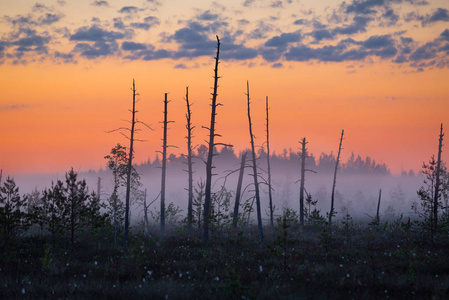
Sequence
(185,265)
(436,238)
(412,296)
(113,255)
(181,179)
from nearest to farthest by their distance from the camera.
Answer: (412,296)
(185,265)
(113,255)
(436,238)
(181,179)

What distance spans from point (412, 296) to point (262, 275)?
463cm

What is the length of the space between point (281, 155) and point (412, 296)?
7043 inches

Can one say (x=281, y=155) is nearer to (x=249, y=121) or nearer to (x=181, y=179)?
(x=181, y=179)

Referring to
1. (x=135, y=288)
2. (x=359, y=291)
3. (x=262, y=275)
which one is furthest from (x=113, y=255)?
(x=359, y=291)

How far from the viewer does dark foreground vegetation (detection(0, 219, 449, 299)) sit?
10.6 m

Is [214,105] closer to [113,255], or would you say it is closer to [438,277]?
[113,255]

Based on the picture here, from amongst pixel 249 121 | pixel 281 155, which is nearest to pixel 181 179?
pixel 281 155

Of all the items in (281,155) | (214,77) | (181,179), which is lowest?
(181,179)

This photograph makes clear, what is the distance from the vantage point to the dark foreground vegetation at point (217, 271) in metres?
10.6

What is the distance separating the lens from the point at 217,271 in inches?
532

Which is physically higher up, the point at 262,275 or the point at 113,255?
the point at 262,275

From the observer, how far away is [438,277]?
1273cm

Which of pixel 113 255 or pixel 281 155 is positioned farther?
pixel 281 155

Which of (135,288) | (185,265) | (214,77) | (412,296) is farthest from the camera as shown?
(214,77)
